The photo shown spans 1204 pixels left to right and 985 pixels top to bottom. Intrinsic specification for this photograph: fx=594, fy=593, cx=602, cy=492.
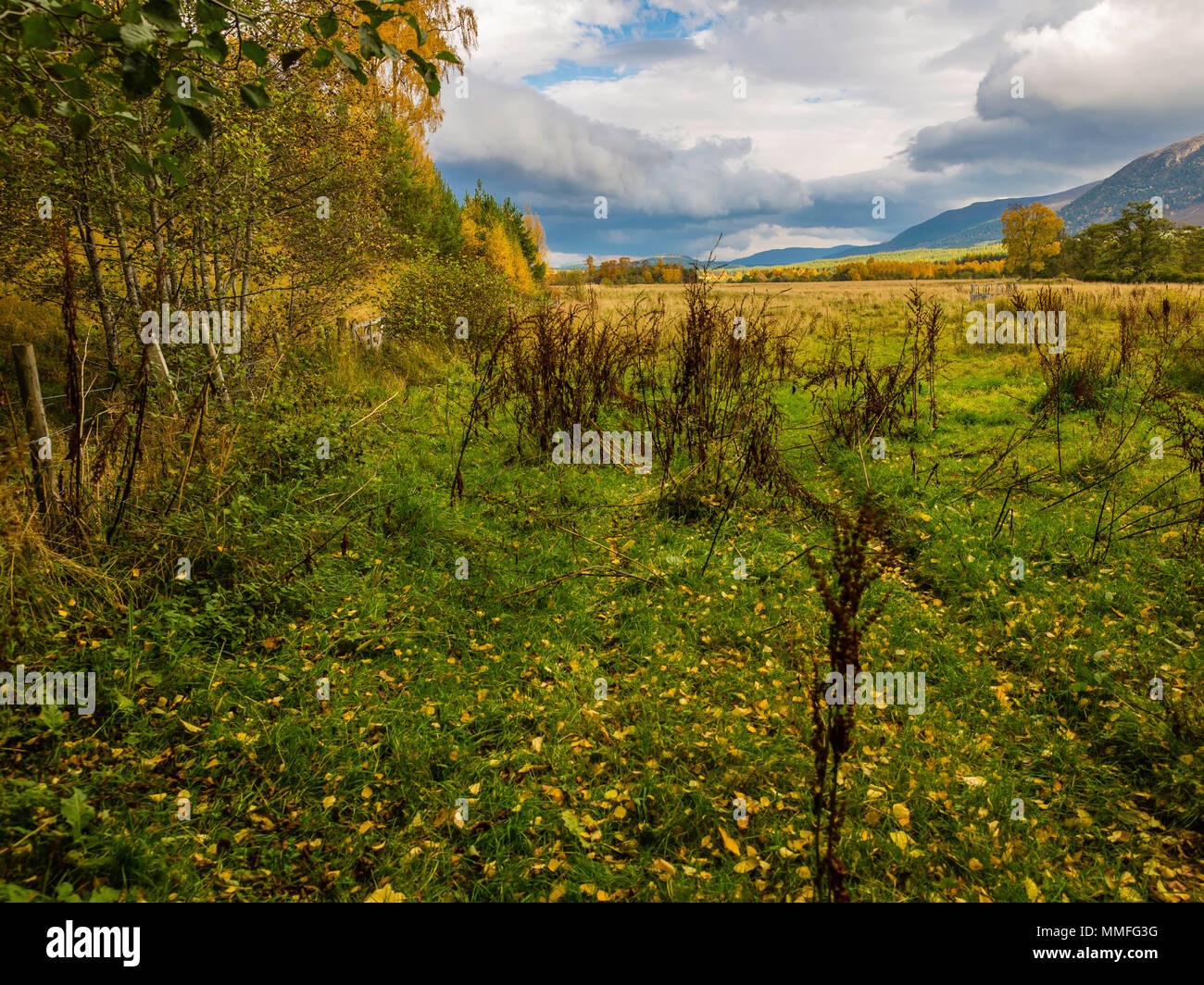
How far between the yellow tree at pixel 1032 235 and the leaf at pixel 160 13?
70883mm

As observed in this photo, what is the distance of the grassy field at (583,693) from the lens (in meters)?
2.73

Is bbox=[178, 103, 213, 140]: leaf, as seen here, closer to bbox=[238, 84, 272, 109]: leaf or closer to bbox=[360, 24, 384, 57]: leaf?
bbox=[238, 84, 272, 109]: leaf

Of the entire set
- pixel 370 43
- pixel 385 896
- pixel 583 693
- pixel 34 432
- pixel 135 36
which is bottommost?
pixel 385 896

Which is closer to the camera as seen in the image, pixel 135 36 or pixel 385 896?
pixel 135 36

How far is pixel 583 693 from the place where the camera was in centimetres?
390

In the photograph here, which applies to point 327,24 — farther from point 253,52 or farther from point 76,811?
point 76,811

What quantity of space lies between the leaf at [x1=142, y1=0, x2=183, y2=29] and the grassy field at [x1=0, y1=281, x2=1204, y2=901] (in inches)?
116

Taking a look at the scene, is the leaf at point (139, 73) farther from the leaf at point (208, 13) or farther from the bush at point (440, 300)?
the bush at point (440, 300)

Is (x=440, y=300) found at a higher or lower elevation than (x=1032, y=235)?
lower

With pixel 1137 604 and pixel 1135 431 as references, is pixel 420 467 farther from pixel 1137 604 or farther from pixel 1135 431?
pixel 1135 431

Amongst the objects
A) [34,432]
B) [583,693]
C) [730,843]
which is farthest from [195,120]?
[34,432]

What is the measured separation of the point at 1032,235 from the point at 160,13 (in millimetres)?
73296

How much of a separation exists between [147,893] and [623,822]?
6.78 ft

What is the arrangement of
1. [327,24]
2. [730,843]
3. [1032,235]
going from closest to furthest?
[327,24], [730,843], [1032,235]
